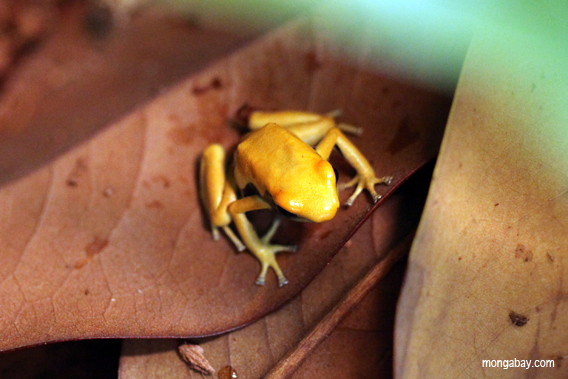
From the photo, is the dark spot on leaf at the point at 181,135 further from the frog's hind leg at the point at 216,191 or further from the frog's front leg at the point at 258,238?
the frog's front leg at the point at 258,238

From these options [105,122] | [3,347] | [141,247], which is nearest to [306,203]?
[141,247]

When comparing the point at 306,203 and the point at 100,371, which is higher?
the point at 306,203

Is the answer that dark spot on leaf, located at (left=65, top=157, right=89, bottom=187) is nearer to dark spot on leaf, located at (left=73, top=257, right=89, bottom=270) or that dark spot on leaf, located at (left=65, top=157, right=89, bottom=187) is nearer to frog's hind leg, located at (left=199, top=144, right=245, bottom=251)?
dark spot on leaf, located at (left=73, top=257, right=89, bottom=270)

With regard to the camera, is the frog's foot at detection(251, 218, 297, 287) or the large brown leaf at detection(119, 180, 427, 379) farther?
the frog's foot at detection(251, 218, 297, 287)

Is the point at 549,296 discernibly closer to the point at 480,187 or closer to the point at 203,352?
the point at 480,187

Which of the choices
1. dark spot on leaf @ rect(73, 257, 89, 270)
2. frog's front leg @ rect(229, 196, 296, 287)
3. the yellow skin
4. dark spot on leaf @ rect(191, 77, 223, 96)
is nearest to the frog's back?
the yellow skin

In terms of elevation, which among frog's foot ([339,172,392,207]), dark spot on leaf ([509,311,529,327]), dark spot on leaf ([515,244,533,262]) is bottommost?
dark spot on leaf ([509,311,529,327])

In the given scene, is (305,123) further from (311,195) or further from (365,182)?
(311,195)
